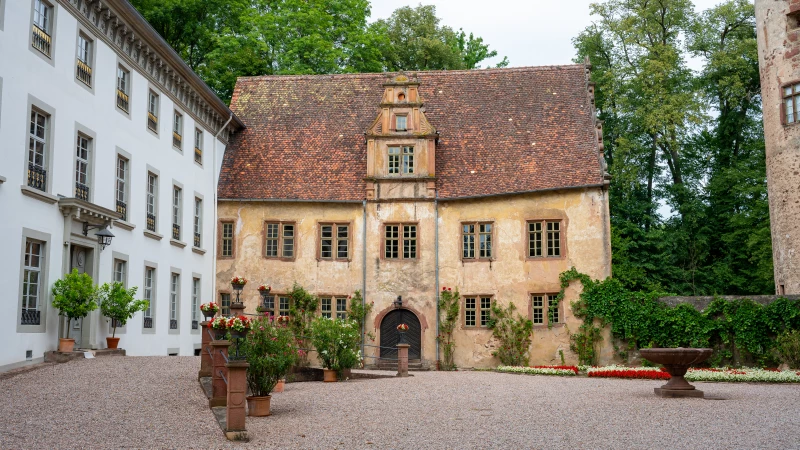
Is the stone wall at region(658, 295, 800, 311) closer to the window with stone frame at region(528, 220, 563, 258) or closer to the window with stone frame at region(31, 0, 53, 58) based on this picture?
the window with stone frame at region(528, 220, 563, 258)

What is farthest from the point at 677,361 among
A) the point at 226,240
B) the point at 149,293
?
the point at 226,240

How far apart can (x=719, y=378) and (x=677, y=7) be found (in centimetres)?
2289

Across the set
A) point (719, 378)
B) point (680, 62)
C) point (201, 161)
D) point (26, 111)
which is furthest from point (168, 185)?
point (680, 62)

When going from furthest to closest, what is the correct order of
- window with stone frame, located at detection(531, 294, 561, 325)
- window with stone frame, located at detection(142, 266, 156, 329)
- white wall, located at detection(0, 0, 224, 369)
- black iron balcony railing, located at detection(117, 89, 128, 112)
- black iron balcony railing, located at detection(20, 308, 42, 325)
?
window with stone frame, located at detection(531, 294, 561, 325), window with stone frame, located at detection(142, 266, 156, 329), black iron balcony railing, located at detection(117, 89, 128, 112), black iron balcony railing, located at detection(20, 308, 42, 325), white wall, located at detection(0, 0, 224, 369)

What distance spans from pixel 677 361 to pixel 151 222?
15.6 metres

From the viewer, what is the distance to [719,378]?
2188 cm

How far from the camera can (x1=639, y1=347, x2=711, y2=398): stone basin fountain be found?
16.5 meters

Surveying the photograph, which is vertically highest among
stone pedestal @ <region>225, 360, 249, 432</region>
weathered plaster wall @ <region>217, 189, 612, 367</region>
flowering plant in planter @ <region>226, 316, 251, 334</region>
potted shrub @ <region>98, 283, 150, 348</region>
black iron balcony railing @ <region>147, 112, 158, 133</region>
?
black iron balcony railing @ <region>147, 112, 158, 133</region>

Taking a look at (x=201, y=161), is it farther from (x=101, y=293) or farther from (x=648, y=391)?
(x=648, y=391)

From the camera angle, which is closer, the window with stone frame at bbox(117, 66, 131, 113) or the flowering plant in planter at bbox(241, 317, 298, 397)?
the flowering plant in planter at bbox(241, 317, 298, 397)

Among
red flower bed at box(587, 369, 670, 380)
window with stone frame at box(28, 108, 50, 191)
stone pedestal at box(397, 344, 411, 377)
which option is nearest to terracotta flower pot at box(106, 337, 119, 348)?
window with stone frame at box(28, 108, 50, 191)

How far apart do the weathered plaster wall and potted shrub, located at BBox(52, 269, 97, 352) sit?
37.1 feet

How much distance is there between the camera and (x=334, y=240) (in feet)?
100

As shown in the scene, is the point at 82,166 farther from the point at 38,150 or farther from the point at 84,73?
the point at 84,73
